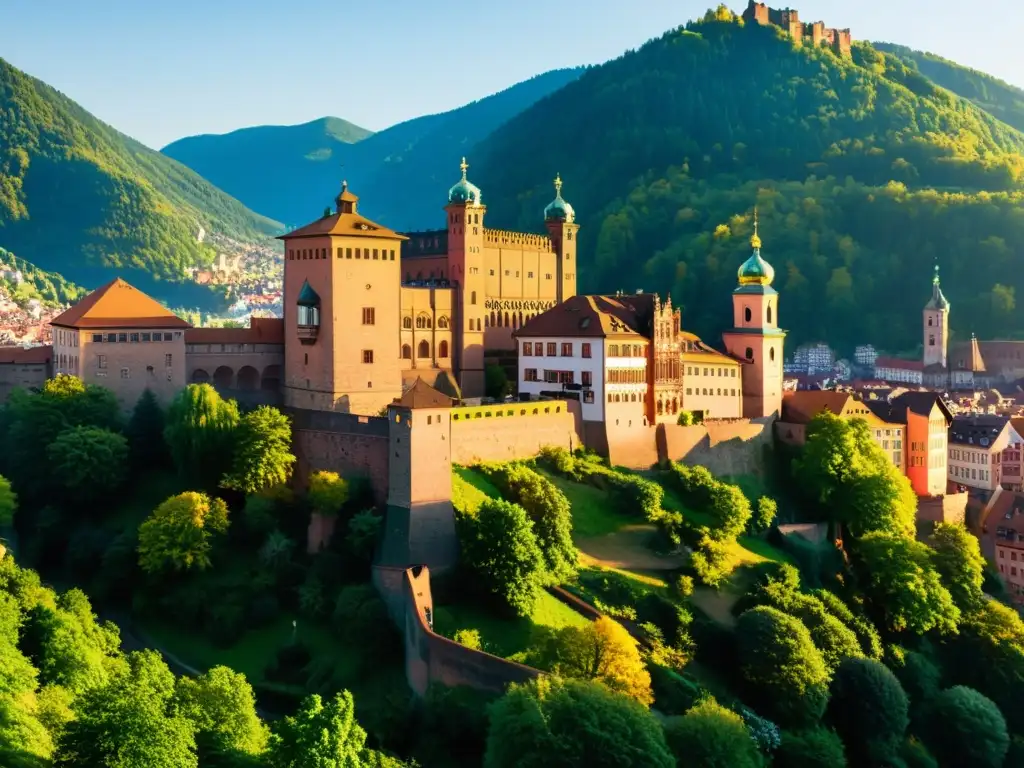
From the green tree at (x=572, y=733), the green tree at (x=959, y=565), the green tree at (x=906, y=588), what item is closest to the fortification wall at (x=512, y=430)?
the green tree at (x=906, y=588)

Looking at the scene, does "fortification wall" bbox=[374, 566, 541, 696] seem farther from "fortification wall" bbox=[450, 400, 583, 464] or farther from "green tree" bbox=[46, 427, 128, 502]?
"green tree" bbox=[46, 427, 128, 502]

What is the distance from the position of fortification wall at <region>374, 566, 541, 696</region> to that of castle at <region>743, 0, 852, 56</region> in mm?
156401

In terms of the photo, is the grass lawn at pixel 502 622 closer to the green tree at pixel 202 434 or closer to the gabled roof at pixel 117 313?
the green tree at pixel 202 434

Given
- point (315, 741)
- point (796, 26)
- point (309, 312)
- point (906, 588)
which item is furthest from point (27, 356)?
point (796, 26)

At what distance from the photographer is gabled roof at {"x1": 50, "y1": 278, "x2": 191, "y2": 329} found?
61.4 metres

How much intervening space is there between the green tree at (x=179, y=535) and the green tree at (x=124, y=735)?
57.8ft

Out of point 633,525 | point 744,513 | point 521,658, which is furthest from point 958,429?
point 521,658

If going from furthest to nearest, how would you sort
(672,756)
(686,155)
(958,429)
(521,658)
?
(686,155)
(958,429)
(521,658)
(672,756)

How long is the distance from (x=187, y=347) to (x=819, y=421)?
33791mm

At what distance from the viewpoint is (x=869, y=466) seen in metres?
71.6

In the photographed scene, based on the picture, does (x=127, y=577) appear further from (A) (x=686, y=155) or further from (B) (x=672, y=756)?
(A) (x=686, y=155)

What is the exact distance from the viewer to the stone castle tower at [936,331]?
13825cm

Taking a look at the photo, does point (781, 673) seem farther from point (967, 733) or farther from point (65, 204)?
point (65, 204)

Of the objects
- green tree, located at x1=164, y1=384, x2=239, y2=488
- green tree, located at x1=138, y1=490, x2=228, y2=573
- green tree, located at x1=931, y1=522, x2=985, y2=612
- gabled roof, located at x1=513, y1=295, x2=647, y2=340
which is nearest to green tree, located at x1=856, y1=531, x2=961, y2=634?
green tree, located at x1=931, y1=522, x2=985, y2=612
